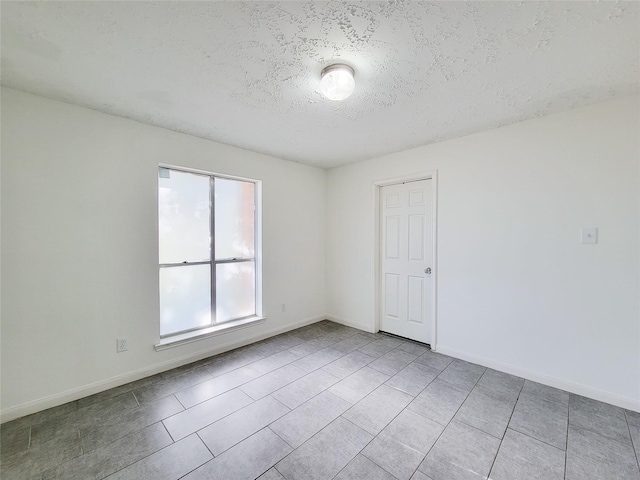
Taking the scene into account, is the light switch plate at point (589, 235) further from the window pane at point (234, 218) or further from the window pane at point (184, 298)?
the window pane at point (184, 298)

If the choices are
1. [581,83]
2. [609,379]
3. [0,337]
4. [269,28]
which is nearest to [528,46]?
A: [581,83]

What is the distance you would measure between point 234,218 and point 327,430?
246 cm

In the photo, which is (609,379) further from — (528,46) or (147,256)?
(147,256)

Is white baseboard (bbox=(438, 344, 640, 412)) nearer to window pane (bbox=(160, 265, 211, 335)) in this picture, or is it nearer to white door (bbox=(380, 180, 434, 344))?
white door (bbox=(380, 180, 434, 344))

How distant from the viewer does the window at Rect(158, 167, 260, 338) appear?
2.78 metres

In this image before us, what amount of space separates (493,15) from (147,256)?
310cm

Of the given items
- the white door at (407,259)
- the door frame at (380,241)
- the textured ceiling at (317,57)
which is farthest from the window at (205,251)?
the white door at (407,259)

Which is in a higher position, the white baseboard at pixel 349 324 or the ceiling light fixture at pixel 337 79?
the ceiling light fixture at pixel 337 79

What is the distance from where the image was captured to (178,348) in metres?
2.75

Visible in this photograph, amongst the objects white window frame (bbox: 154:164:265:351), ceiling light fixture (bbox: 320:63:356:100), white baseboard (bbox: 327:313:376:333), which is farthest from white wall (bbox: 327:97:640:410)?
white window frame (bbox: 154:164:265:351)

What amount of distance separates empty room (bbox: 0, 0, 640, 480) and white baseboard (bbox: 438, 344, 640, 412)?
18mm

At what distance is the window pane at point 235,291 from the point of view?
3193 millimetres

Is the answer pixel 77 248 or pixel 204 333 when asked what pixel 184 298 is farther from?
pixel 77 248

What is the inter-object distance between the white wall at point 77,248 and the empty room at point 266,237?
0.02m
